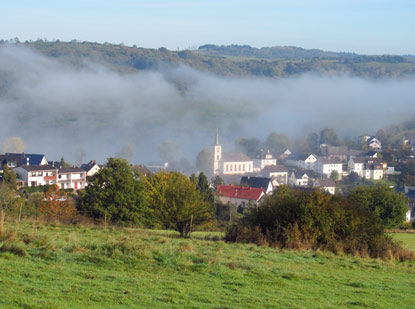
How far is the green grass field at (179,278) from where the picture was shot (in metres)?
7.00

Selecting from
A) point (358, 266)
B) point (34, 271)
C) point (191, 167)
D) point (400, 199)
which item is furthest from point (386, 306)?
point (191, 167)

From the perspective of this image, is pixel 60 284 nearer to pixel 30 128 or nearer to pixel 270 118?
pixel 30 128

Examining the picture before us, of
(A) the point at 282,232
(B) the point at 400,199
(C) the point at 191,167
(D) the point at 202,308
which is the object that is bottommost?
(C) the point at 191,167

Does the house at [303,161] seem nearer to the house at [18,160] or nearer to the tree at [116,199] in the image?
the house at [18,160]

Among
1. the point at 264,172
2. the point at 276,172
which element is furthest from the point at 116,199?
the point at 264,172

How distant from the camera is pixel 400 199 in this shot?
31.6m

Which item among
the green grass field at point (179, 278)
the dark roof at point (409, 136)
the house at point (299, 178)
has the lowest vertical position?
the house at point (299, 178)

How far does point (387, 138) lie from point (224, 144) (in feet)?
125

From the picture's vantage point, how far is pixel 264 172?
291 ft

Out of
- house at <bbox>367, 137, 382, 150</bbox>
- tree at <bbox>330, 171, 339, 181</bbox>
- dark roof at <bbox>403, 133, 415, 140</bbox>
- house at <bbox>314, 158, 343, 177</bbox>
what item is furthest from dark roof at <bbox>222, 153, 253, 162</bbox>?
dark roof at <bbox>403, 133, 415, 140</bbox>

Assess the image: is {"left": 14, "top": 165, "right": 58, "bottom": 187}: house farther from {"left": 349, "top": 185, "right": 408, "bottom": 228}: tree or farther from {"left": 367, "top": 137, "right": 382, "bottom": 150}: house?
{"left": 367, "top": 137, "right": 382, "bottom": 150}: house

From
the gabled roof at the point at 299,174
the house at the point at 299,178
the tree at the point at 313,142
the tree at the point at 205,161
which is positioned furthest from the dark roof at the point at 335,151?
the tree at the point at 205,161

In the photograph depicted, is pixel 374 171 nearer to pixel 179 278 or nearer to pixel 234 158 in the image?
pixel 234 158

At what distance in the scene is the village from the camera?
5006cm
